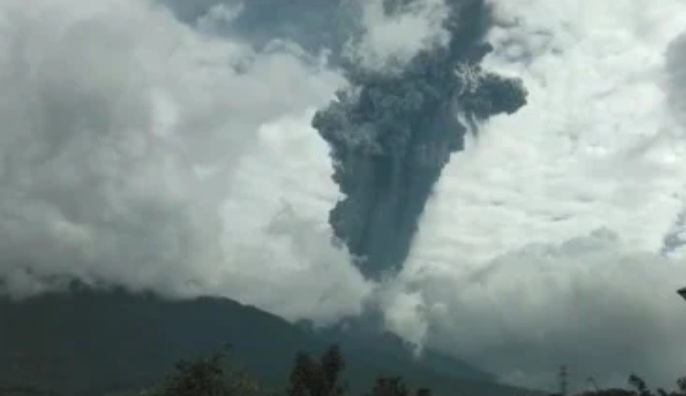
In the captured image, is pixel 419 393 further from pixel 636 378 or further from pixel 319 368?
pixel 636 378

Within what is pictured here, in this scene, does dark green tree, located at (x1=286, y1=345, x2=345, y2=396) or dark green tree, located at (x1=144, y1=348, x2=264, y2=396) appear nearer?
dark green tree, located at (x1=144, y1=348, x2=264, y2=396)

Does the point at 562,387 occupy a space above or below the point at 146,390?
above

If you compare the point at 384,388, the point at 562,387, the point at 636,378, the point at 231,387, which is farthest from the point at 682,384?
the point at 562,387

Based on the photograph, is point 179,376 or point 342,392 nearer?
point 179,376

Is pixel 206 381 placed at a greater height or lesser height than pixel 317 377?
lesser

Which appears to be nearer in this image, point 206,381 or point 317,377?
point 206,381

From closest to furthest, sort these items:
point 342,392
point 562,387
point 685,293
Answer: point 685,293 < point 342,392 < point 562,387

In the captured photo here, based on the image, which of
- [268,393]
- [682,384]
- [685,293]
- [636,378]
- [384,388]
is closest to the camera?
[685,293]

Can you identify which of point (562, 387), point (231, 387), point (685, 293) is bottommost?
point (231, 387)

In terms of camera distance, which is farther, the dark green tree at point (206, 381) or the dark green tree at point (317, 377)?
the dark green tree at point (317, 377)
